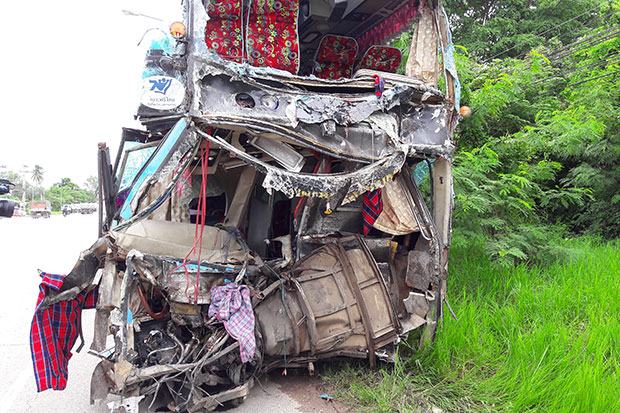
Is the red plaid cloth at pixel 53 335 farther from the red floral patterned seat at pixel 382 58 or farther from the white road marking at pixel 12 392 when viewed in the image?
the red floral patterned seat at pixel 382 58

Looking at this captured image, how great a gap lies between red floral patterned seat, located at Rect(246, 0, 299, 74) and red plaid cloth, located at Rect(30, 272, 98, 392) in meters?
3.05

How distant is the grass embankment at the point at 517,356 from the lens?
11.2ft

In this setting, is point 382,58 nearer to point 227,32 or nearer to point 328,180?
point 227,32

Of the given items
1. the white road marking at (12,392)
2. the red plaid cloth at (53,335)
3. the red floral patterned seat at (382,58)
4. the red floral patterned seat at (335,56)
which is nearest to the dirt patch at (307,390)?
the red plaid cloth at (53,335)

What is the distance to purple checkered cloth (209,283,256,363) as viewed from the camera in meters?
3.70

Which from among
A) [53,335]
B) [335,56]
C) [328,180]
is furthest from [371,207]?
[53,335]

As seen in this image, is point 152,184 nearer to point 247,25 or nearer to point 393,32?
point 247,25

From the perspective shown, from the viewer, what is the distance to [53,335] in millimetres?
3824

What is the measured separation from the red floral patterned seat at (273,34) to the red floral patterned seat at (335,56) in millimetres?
1163

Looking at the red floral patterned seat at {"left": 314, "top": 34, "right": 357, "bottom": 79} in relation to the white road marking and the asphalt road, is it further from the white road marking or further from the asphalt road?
the white road marking

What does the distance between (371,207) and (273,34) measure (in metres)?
2.30

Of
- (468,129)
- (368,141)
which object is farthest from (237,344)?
(468,129)

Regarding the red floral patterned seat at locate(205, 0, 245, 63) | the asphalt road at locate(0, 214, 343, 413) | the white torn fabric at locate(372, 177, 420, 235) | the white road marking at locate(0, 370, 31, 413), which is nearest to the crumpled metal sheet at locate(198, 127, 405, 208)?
the white torn fabric at locate(372, 177, 420, 235)

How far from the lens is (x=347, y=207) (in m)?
4.93
